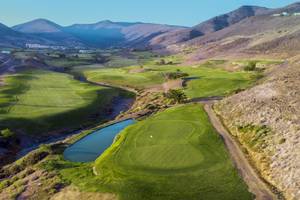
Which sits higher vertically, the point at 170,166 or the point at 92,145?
the point at 170,166

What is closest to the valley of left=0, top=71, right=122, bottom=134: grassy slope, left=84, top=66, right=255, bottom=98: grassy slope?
left=0, top=71, right=122, bottom=134: grassy slope

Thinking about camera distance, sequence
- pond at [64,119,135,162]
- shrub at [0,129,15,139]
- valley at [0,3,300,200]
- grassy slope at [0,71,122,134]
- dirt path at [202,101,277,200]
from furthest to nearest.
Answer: grassy slope at [0,71,122,134] → shrub at [0,129,15,139] → pond at [64,119,135,162] → valley at [0,3,300,200] → dirt path at [202,101,277,200]

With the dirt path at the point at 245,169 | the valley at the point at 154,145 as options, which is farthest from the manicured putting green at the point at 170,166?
the dirt path at the point at 245,169

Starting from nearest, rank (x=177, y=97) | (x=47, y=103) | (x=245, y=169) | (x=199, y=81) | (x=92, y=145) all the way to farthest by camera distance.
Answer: (x=245, y=169) → (x=92, y=145) → (x=47, y=103) → (x=177, y=97) → (x=199, y=81)

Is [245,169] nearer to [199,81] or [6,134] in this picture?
[6,134]

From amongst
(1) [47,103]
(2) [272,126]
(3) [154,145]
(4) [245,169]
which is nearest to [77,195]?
(3) [154,145]

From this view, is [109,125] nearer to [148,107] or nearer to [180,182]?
[148,107]

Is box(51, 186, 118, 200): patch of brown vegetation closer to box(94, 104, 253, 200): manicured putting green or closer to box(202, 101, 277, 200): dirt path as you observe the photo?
box(94, 104, 253, 200): manicured putting green

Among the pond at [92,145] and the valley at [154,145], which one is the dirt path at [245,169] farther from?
the pond at [92,145]
